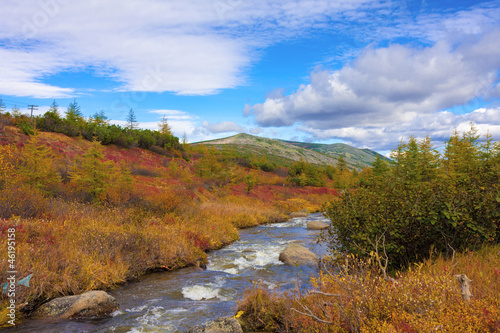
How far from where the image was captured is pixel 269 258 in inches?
495

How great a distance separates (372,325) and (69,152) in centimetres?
3514

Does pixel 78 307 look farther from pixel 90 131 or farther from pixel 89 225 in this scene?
pixel 90 131

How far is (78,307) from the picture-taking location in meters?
6.49

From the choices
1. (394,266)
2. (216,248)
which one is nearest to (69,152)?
(216,248)

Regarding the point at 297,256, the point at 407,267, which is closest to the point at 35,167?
the point at 297,256

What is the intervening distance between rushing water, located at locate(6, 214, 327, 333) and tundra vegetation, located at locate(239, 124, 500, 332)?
811 millimetres

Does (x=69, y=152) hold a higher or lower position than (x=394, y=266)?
higher

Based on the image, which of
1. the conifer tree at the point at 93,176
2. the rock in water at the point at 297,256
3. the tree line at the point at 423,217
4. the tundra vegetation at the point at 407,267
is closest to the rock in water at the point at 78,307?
the tundra vegetation at the point at 407,267

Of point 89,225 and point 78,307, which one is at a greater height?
point 89,225

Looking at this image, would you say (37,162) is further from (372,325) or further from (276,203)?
(276,203)

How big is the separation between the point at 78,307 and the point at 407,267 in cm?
802

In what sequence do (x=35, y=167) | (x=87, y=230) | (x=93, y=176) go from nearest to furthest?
(x=87, y=230) → (x=35, y=167) → (x=93, y=176)

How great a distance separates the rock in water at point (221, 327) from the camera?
17.8 feet

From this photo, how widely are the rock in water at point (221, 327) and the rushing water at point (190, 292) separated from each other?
803 millimetres
